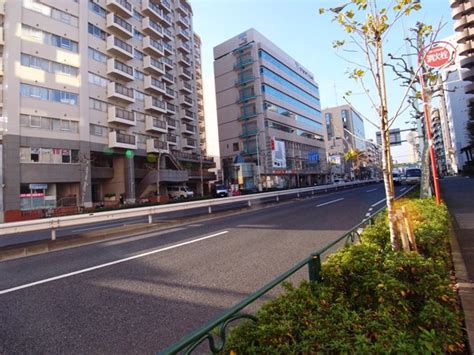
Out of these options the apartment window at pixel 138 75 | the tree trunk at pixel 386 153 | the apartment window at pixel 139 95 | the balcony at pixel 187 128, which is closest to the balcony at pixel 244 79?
the balcony at pixel 187 128

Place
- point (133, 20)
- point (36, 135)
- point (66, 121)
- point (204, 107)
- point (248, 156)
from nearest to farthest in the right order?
point (36, 135) < point (66, 121) < point (133, 20) < point (248, 156) < point (204, 107)

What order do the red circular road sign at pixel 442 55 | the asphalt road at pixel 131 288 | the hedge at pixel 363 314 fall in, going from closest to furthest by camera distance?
the hedge at pixel 363 314, the asphalt road at pixel 131 288, the red circular road sign at pixel 442 55

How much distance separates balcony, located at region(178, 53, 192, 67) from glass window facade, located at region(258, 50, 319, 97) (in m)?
14.4

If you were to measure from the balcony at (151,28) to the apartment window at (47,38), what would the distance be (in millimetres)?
12805

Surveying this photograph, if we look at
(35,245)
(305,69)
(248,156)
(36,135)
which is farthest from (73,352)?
(305,69)

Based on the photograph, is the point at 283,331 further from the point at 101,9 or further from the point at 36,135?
the point at 101,9

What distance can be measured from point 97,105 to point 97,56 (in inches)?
234

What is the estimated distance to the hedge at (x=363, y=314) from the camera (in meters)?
2.01

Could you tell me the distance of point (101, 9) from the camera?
3403 centimetres

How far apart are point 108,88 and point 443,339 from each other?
3693 cm

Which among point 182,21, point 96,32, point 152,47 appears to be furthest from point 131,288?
point 182,21

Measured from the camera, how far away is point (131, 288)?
468 cm

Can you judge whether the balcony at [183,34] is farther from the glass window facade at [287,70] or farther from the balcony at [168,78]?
the glass window facade at [287,70]

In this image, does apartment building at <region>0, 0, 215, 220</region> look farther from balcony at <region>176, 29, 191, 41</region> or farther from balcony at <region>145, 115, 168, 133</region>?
balcony at <region>176, 29, 191, 41</region>
